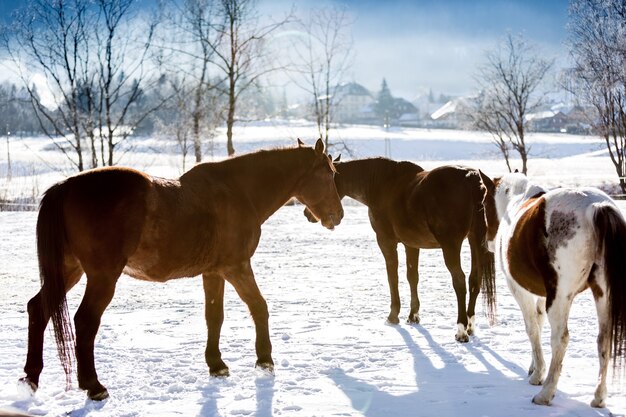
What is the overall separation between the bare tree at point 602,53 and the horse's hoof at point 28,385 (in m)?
23.7

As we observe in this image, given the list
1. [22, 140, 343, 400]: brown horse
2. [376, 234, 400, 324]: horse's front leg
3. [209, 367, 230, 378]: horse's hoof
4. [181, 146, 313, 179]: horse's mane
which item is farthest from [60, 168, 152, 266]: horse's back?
[376, 234, 400, 324]: horse's front leg

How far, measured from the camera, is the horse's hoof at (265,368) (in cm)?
503

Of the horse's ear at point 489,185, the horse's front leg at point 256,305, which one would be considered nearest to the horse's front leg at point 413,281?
the horse's ear at point 489,185

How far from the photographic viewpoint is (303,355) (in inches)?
221

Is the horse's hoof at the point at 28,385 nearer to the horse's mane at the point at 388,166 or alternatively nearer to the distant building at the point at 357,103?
the horse's mane at the point at 388,166

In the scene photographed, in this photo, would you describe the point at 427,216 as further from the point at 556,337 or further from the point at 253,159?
the point at 556,337

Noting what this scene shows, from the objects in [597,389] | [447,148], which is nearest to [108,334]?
[597,389]

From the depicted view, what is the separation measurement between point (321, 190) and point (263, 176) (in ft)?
2.13

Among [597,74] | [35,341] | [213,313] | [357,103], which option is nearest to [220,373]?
[213,313]

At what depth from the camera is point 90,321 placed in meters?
4.34

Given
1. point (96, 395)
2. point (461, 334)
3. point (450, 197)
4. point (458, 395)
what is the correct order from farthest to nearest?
point (450, 197)
point (461, 334)
point (458, 395)
point (96, 395)

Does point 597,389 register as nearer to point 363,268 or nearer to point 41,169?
point 363,268

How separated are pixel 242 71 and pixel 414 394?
68.6 feet

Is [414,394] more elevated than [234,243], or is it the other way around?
[234,243]
